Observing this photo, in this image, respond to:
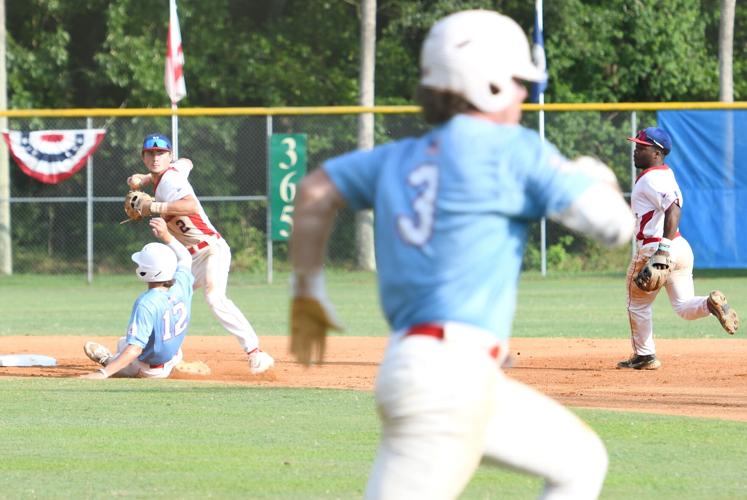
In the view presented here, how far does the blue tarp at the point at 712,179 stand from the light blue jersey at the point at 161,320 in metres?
13.8

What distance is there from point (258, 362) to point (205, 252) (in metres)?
0.99

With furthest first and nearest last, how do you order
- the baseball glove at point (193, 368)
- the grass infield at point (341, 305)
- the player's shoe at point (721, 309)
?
the grass infield at point (341, 305)
the baseball glove at point (193, 368)
the player's shoe at point (721, 309)

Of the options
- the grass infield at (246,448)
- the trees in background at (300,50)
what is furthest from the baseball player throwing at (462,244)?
the trees in background at (300,50)

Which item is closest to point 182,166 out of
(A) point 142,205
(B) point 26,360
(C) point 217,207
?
(A) point 142,205

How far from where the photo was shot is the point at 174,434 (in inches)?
318

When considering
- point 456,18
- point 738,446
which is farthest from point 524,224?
point 738,446

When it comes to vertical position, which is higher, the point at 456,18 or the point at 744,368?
the point at 456,18

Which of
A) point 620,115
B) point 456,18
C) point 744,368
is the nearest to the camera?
point 456,18

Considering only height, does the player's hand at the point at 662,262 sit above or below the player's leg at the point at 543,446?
below

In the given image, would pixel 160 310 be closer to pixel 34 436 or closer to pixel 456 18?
pixel 34 436

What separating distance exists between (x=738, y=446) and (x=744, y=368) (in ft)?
14.4

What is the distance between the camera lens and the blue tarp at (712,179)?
76.4 ft

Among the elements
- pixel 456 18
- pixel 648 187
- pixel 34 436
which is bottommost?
pixel 34 436

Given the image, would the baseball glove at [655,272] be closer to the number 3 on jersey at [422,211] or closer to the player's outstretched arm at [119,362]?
the player's outstretched arm at [119,362]
